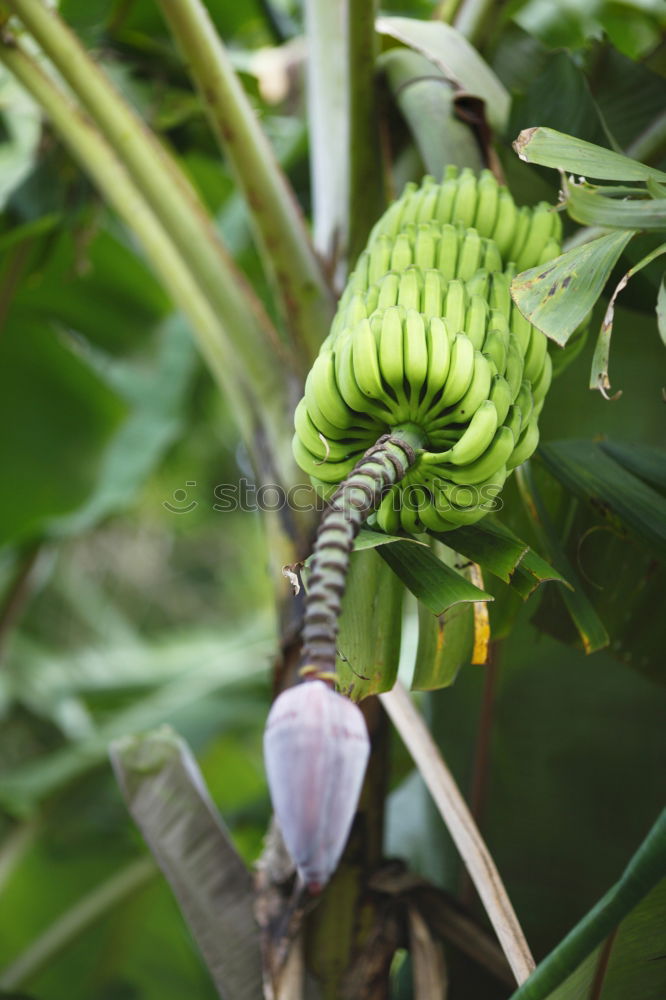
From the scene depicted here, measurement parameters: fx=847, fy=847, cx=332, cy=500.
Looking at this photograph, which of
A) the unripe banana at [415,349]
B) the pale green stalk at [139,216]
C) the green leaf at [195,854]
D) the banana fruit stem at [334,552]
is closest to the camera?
the banana fruit stem at [334,552]

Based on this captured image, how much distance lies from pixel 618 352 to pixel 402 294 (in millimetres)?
458

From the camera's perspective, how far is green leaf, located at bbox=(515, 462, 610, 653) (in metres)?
0.54

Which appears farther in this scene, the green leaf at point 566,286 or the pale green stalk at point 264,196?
the pale green stalk at point 264,196

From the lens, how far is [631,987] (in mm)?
517

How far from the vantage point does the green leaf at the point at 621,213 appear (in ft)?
1.50

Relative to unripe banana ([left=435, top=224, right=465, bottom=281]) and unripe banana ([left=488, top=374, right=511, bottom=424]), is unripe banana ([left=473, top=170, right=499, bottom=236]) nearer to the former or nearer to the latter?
unripe banana ([left=435, top=224, right=465, bottom=281])

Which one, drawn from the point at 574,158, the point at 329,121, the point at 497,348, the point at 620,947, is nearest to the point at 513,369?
the point at 497,348

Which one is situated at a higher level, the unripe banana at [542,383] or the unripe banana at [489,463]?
the unripe banana at [489,463]

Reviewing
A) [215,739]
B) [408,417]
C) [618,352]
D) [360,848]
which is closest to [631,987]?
[360,848]

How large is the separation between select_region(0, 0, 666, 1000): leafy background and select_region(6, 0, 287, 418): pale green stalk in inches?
5.6

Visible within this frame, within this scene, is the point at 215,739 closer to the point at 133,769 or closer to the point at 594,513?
the point at 133,769

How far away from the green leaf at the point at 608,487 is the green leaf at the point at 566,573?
2 cm

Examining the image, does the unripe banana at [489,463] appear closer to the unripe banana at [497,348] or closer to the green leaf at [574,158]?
the unripe banana at [497,348]
